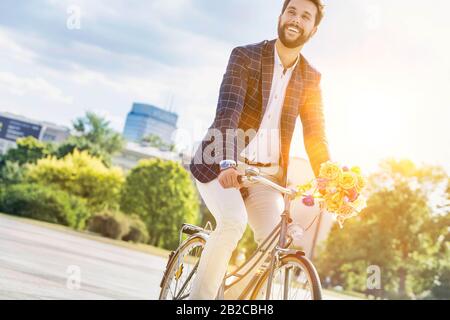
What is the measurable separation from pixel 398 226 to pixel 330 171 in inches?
1333

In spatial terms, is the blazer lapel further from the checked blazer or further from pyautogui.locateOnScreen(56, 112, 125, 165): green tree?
pyautogui.locateOnScreen(56, 112, 125, 165): green tree

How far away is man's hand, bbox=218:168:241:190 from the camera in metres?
3.22

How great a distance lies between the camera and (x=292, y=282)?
10.7 feet

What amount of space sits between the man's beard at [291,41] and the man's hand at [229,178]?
35.1 inches

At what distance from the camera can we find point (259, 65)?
3650 millimetres

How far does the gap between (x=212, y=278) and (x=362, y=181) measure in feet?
3.07

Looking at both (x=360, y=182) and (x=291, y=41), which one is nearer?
(x=360, y=182)

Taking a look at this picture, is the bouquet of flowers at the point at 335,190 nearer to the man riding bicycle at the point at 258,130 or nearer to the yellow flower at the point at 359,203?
the yellow flower at the point at 359,203

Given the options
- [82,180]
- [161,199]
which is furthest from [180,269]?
[82,180]

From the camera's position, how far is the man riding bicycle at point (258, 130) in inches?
136

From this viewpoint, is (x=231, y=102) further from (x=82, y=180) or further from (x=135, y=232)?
(x=82, y=180)

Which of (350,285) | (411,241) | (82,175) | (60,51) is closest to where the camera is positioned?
(411,241)
